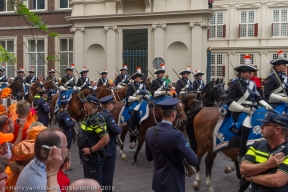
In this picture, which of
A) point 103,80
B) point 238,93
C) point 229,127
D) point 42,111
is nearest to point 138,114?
point 42,111

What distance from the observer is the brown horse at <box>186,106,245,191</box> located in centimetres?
830

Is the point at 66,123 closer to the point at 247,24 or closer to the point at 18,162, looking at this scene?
the point at 18,162

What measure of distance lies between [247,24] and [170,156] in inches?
1266

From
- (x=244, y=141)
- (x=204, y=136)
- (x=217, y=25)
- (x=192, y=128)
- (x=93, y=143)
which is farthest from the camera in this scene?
(x=217, y=25)

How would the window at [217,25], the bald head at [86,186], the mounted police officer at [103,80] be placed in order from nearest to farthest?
the bald head at [86,186] < the mounted police officer at [103,80] < the window at [217,25]

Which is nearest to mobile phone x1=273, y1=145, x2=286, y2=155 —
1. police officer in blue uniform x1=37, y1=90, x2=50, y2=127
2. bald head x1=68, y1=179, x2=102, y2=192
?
bald head x1=68, y1=179, x2=102, y2=192

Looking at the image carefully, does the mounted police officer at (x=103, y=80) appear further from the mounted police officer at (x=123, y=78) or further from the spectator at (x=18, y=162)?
the spectator at (x=18, y=162)

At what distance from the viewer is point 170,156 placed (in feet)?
16.5

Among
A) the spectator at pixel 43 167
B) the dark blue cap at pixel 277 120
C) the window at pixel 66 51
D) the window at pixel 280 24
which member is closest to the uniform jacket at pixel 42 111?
the spectator at pixel 43 167

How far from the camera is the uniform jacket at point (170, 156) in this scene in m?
4.93

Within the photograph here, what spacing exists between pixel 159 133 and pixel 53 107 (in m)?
11.8

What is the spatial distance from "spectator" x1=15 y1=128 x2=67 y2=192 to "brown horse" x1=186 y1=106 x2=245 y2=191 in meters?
5.25

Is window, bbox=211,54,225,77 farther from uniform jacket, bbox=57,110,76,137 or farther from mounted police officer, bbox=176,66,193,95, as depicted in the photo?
uniform jacket, bbox=57,110,76,137

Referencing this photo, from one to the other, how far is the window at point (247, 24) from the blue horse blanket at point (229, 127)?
93.3ft
